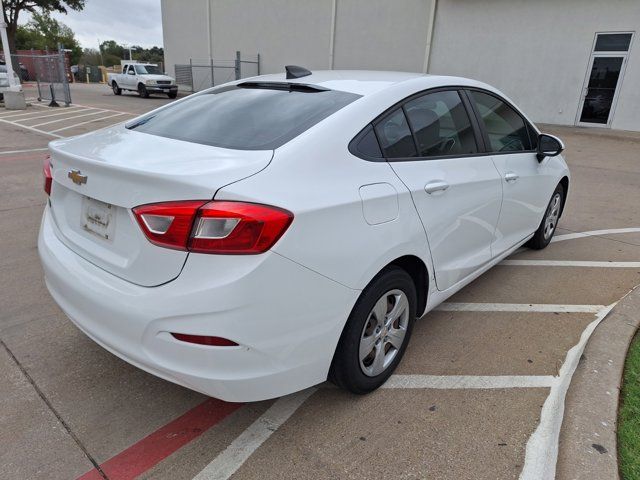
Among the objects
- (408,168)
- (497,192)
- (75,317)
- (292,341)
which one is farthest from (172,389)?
(497,192)

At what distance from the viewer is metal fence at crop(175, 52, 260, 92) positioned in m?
27.1

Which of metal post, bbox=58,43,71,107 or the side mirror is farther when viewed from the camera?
metal post, bbox=58,43,71,107

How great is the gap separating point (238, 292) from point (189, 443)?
3.12ft

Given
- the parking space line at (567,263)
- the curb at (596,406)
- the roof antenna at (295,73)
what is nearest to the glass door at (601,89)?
the parking space line at (567,263)

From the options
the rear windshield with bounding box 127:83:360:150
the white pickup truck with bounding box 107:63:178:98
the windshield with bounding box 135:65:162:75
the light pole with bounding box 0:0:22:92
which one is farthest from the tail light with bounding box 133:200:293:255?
the windshield with bounding box 135:65:162:75

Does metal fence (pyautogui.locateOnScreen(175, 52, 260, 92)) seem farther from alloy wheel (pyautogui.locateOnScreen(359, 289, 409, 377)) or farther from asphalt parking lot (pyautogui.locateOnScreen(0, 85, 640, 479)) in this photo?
alloy wheel (pyautogui.locateOnScreen(359, 289, 409, 377))

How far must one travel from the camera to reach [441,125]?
3.05 meters

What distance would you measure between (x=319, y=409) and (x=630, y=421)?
1574 millimetres

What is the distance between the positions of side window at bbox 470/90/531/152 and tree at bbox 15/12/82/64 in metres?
68.9

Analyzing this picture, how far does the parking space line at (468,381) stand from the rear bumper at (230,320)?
75 centimetres

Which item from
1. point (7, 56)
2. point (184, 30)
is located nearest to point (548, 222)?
point (7, 56)

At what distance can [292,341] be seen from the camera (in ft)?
6.77

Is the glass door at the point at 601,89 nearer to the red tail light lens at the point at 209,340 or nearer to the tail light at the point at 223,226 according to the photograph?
the tail light at the point at 223,226

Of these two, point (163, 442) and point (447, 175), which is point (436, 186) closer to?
point (447, 175)
